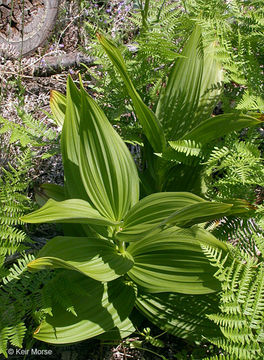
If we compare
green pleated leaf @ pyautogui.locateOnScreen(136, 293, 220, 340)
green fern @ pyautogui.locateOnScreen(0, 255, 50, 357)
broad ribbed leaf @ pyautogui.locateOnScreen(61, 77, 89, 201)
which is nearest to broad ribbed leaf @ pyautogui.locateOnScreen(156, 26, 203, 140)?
broad ribbed leaf @ pyautogui.locateOnScreen(61, 77, 89, 201)

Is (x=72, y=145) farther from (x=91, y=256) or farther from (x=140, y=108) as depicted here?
(x=91, y=256)

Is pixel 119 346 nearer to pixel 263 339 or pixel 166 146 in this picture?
pixel 263 339

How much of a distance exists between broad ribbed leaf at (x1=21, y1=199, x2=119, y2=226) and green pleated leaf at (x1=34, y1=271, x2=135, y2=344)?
0.35m

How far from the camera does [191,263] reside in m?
1.77

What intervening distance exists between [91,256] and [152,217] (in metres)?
0.33

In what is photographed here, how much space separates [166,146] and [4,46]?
1811 millimetres

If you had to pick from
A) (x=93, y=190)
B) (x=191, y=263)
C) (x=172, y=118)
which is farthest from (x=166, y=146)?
(x=191, y=263)

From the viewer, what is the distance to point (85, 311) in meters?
1.78

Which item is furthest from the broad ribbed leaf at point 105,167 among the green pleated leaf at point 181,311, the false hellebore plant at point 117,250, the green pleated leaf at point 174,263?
the green pleated leaf at point 181,311

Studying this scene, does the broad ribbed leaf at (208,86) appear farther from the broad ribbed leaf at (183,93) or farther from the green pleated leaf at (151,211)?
the green pleated leaf at (151,211)

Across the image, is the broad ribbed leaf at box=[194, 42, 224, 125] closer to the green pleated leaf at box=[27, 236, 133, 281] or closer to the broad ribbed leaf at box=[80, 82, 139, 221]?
the broad ribbed leaf at box=[80, 82, 139, 221]

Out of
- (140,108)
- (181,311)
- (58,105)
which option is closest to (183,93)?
(140,108)

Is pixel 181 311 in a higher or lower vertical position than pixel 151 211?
lower

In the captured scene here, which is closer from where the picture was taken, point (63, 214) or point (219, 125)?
point (63, 214)
